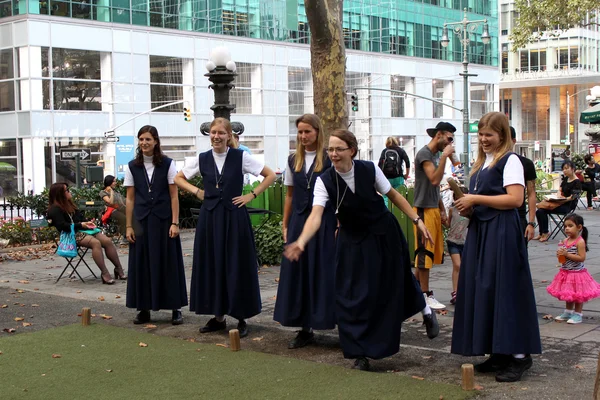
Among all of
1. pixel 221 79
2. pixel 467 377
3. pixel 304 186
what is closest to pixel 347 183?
pixel 304 186

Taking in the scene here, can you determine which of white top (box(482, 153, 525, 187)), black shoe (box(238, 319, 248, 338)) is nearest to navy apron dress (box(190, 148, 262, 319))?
black shoe (box(238, 319, 248, 338))

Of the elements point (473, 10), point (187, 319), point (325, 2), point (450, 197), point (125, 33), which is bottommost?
point (187, 319)

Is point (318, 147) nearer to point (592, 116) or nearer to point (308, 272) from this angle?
point (308, 272)

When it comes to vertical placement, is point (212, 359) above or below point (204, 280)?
below

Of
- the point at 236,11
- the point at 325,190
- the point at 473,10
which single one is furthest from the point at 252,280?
the point at 473,10

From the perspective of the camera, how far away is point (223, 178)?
25.9 feet

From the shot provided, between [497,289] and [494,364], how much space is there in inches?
24.7

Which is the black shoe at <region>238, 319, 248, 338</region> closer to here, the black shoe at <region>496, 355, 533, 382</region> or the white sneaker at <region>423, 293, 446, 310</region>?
the white sneaker at <region>423, 293, 446, 310</region>

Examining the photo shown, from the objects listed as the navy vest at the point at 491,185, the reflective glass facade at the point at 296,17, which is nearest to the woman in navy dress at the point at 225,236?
the navy vest at the point at 491,185

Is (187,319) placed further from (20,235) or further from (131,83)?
(131,83)

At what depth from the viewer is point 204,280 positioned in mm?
8062

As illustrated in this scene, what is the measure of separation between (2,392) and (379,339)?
275cm

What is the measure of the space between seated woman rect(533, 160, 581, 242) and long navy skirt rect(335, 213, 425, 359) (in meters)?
8.77

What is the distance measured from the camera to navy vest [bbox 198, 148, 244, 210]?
792 centimetres
